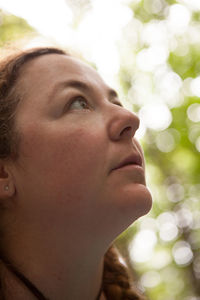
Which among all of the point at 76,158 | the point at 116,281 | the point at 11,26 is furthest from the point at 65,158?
the point at 11,26

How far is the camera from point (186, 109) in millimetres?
4969

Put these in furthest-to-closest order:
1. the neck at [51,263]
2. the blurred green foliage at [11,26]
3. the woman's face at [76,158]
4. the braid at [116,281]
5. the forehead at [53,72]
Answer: the blurred green foliage at [11,26]
the braid at [116,281]
the forehead at [53,72]
the neck at [51,263]
the woman's face at [76,158]

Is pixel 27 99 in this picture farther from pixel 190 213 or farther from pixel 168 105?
pixel 190 213

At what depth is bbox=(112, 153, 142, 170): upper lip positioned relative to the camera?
148 centimetres

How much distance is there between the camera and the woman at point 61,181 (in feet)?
4.71

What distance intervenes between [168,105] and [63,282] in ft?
13.2

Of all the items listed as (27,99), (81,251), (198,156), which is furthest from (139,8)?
(81,251)

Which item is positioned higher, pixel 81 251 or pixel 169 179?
pixel 81 251

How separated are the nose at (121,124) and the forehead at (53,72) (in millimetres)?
250

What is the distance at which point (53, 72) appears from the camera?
5.56ft

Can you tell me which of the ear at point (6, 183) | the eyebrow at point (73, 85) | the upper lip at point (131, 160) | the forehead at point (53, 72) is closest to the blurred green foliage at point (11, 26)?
the forehead at point (53, 72)

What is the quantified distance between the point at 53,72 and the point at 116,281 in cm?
126

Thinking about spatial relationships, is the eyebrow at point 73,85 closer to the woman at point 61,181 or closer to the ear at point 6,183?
the woman at point 61,181

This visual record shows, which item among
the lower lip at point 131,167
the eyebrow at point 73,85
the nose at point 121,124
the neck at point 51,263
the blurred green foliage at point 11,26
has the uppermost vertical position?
the eyebrow at point 73,85
